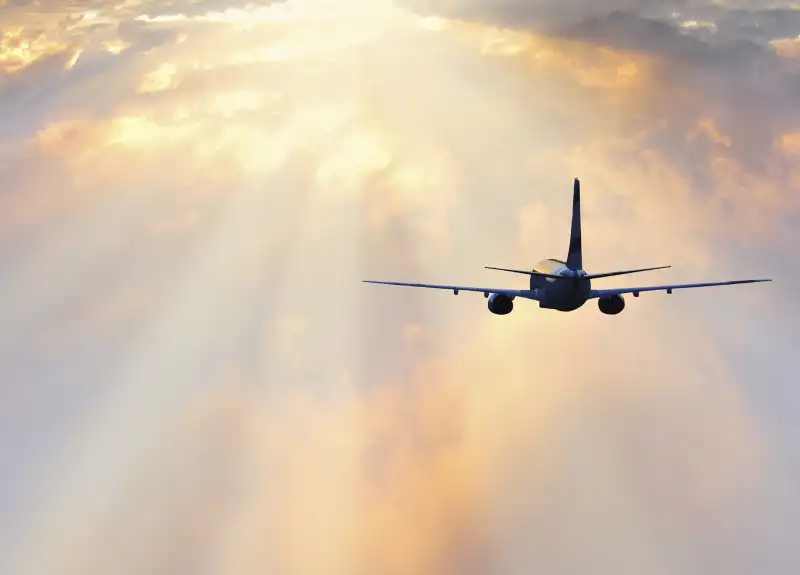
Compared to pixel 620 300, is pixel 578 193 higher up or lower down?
higher up

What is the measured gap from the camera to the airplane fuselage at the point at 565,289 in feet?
469

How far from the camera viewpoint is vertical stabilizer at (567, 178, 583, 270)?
493 feet

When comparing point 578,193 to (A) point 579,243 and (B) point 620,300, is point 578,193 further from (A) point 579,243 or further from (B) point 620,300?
(B) point 620,300

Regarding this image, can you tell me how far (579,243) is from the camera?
152m

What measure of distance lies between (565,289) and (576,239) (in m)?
12.6

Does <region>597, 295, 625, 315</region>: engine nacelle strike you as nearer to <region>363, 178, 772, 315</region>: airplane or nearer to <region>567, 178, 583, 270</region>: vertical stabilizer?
<region>363, 178, 772, 315</region>: airplane

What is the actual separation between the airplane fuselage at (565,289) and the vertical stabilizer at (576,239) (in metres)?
2.98

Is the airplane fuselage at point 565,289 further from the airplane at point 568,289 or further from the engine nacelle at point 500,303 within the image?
the engine nacelle at point 500,303

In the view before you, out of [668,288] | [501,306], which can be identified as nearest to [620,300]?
[668,288]

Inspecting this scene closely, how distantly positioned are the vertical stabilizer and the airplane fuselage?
2.98 metres

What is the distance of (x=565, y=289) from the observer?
14312 cm

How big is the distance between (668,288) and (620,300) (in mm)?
8225

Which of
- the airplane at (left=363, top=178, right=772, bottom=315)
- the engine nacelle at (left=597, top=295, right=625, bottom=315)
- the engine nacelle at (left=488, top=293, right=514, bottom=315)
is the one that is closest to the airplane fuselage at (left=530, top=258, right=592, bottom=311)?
the airplane at (left=363, top=178, right=772, bottom=315)

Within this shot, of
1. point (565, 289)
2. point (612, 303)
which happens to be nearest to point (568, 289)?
point (565, 289)
